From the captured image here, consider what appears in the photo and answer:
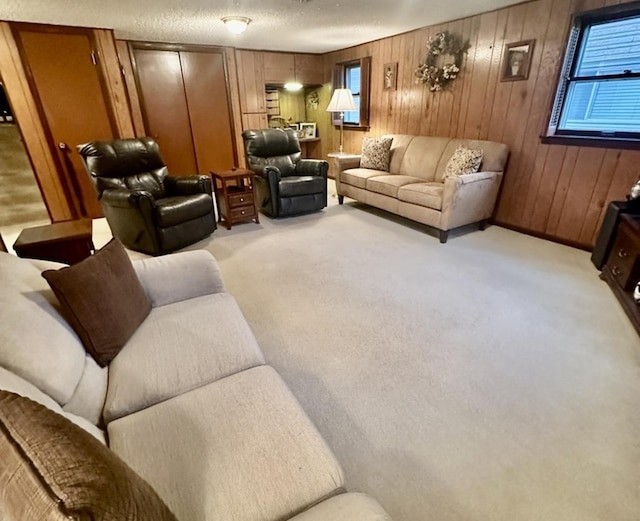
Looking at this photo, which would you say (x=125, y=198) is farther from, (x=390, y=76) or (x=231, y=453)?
(x=390, y=76)

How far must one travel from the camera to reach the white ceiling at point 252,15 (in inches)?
123

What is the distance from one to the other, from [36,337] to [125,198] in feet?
7.69

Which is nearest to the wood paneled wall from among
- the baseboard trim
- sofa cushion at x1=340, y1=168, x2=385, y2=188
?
the baseboard trim

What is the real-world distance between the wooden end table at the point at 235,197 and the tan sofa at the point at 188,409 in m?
2.47

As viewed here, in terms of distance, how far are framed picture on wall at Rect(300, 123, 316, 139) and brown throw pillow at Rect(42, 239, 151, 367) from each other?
576 cm

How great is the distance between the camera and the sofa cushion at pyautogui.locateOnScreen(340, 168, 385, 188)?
4.30 m

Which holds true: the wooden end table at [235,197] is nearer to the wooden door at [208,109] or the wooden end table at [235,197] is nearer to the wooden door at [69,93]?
the wooden door at [208,109]

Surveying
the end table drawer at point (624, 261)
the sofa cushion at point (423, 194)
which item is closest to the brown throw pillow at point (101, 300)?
the sofa cushion at point (423, 194)

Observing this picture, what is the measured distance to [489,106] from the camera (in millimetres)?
3672

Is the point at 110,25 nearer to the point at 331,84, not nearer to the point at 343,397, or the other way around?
the point at 331,84

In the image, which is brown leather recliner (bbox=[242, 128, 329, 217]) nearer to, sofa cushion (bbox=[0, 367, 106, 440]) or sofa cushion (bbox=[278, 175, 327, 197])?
sofa cushion (bbox=[278, 175, 327, 197])

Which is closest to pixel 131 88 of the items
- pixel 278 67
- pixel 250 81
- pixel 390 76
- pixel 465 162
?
pixel 250 81

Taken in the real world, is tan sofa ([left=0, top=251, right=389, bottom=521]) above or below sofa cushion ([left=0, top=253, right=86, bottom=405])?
below

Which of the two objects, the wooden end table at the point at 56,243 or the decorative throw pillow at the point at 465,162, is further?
the decorative throw pillow at the point at 465,162
